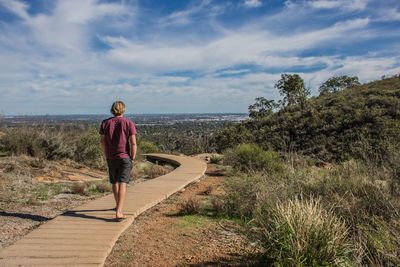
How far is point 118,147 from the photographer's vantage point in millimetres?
4051

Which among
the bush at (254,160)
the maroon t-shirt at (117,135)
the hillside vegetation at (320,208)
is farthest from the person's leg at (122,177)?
the bush at (254,160)

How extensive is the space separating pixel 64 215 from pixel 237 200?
2837mm

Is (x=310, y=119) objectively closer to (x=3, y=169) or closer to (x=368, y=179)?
(x=368, y=179)

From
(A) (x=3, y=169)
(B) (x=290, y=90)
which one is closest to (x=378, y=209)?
(A) (x=3, y=169)

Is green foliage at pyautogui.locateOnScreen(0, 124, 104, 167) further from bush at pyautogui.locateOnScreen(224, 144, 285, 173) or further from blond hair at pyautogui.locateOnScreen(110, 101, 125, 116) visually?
blond hair at pyautogui.locateOnScreen(110, 101, 125, 116)

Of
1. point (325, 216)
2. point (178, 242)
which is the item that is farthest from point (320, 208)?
point (178, 242)

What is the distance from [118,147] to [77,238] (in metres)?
1.31

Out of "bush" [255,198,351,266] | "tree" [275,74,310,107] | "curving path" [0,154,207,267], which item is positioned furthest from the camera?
"tree" [275,74,310,107]

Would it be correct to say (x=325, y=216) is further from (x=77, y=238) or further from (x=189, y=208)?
(x=77, y=238)

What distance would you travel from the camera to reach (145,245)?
3.54 meters

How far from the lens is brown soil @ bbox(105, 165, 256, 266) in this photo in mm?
3076

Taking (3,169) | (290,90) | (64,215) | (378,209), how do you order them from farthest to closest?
(290,90)
(3,169)
(64,215)
(378,209)

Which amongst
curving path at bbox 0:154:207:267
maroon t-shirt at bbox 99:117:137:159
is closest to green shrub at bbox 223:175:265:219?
curving path at bbox 0:154:207:267

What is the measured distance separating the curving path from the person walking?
0.40 meters
